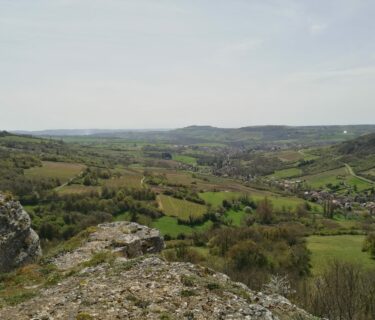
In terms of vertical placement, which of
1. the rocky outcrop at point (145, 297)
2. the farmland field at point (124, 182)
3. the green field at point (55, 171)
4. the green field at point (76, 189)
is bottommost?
the farmland field at point (124, 182)

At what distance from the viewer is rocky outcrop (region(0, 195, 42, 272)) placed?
26906mm

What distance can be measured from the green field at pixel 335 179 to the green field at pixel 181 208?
86.9 m

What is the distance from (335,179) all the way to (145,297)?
174290 millimetres

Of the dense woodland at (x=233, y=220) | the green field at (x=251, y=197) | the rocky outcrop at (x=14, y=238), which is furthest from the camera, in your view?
the green field at (x=251, y=197)

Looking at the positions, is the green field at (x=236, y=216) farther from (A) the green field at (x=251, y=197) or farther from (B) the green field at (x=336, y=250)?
(B) the green field at (x=336, y=250)

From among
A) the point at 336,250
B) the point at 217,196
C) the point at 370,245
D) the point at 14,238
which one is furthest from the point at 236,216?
the point at 14,238

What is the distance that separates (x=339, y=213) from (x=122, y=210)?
71.0 m

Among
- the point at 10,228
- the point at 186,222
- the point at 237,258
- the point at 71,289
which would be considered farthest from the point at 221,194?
the point at 71,289

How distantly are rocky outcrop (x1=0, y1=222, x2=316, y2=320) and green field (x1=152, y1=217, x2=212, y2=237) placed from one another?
60.5 metres

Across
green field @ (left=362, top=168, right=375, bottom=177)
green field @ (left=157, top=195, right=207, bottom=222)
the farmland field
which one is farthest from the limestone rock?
green field @ (left=362, top=168, right=375, bottom=177)

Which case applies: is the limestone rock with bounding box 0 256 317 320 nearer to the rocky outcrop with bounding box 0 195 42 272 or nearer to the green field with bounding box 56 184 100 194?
the rocky outcrop with bounding box 0 195 42 272

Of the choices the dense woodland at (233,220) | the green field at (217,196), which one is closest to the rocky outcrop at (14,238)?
the dense woodland at (233,220)

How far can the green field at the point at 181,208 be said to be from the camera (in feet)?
306

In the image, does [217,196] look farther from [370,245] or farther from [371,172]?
[371,172]
